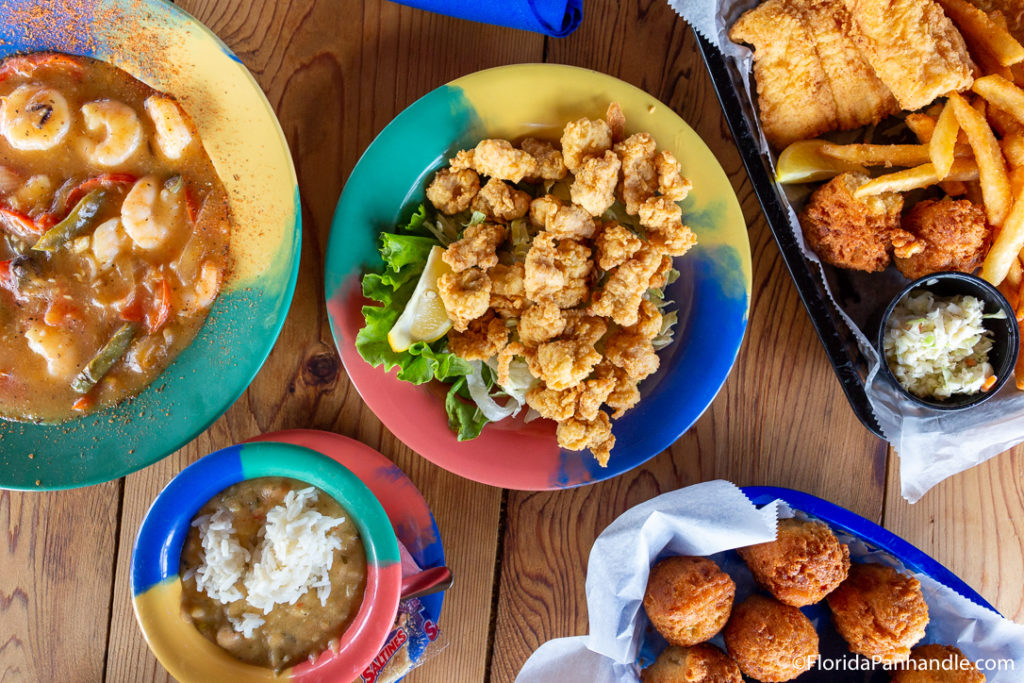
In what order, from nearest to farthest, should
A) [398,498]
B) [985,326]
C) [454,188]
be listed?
[454,188] < [985,326] < [398,498]

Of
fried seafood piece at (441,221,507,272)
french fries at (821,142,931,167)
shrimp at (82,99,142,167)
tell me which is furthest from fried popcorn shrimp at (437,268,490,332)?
french fries at (821,142,931,167)

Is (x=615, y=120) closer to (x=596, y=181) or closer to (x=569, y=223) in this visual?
(x=596, y=181)

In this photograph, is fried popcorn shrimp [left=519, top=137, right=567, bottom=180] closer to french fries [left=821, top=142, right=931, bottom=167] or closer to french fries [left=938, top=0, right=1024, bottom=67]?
french fries [left=821, top=142, right=931, bottom=167]

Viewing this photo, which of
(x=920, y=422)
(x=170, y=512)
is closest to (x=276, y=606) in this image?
(x=170, y=512)

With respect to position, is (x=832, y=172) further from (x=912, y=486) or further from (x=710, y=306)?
(x=912, y=486)

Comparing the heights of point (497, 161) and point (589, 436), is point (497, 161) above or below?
above

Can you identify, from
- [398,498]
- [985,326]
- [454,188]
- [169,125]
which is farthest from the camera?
[398,498]
